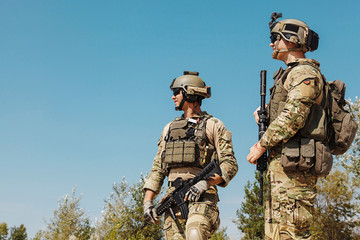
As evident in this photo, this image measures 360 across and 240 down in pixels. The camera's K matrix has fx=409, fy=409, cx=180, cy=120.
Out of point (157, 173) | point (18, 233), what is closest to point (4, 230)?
point (18, 233)

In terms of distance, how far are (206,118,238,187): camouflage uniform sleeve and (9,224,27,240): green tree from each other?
236ft

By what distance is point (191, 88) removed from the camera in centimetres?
723

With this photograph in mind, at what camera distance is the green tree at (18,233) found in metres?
70.5

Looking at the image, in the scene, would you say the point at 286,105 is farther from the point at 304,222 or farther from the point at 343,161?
the point at 343,161

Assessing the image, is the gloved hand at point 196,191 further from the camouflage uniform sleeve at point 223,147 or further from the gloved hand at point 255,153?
the gloved hand at point 255,153

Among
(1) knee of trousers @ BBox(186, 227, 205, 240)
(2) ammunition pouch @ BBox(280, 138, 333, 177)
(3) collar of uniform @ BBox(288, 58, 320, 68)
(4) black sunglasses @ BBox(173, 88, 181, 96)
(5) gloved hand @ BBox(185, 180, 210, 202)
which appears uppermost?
(4) black sunglasses @ BBox(173, 88, 181, 96)

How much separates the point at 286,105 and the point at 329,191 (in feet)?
79.1

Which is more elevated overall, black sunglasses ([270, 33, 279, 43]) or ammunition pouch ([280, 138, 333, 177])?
black sunglasses ([270, 33, 279, 43])

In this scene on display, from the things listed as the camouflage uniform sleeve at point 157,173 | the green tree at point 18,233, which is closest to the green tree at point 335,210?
the camouflage uniform sleeve at point 157,173

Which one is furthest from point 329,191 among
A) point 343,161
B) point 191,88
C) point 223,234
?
point 191,88

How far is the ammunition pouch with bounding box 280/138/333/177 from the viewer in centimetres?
536

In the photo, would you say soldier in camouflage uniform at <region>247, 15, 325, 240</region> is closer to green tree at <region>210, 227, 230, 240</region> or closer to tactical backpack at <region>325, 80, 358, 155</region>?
tactical backpack at <region>325, 80, 358, 155</region>

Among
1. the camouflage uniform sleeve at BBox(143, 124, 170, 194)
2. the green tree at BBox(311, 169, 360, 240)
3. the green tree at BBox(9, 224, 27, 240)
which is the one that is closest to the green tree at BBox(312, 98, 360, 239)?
the green tree at BBox(311, 169, 360, 240)

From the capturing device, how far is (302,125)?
5.43 m
